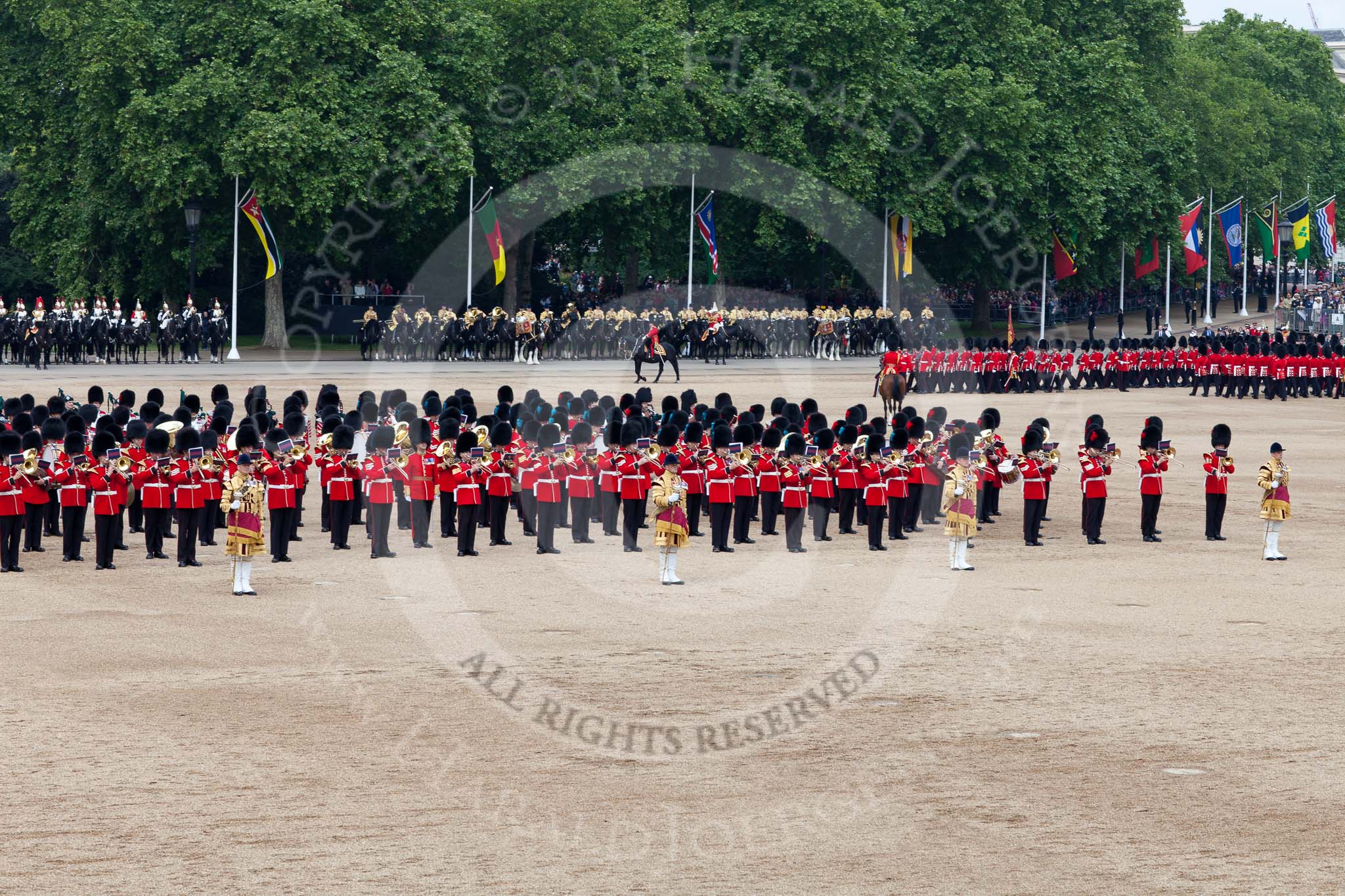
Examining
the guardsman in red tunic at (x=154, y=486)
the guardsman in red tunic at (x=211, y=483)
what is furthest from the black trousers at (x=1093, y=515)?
the guardsman in red tunic at (x=154, y=486)

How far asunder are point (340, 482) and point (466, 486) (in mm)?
1201

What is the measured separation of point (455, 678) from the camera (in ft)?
37.5

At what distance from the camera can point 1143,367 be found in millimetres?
40344

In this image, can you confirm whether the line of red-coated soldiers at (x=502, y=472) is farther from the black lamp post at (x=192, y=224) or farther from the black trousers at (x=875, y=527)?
the black lamp post at (x=192, y=224)

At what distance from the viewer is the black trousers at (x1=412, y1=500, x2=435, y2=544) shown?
17.2 m

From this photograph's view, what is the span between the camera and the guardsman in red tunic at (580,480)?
17.8 metres

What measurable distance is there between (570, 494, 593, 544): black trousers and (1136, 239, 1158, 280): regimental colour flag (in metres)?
44.9

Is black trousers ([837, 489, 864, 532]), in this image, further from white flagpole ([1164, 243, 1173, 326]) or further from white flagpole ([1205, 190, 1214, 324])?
white flagpole ([1205, 190, 1214, 324])

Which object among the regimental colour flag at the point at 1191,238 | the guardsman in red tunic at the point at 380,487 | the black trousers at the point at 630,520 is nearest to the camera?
the guardsman in red tunic at the point at 380,487

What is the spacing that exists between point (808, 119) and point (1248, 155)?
29.2 meters

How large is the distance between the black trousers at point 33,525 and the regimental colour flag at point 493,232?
28.5m

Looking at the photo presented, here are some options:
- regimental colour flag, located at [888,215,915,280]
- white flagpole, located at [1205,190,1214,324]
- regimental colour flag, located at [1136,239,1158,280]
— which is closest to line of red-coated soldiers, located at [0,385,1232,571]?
regimental colour flag, located at [888,215,915,280]

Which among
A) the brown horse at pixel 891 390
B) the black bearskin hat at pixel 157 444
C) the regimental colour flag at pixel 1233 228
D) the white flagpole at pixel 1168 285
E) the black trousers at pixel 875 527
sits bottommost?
the black trousers at pixel 875 527

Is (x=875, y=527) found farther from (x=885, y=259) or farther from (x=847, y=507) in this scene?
(x=885, y=259)
